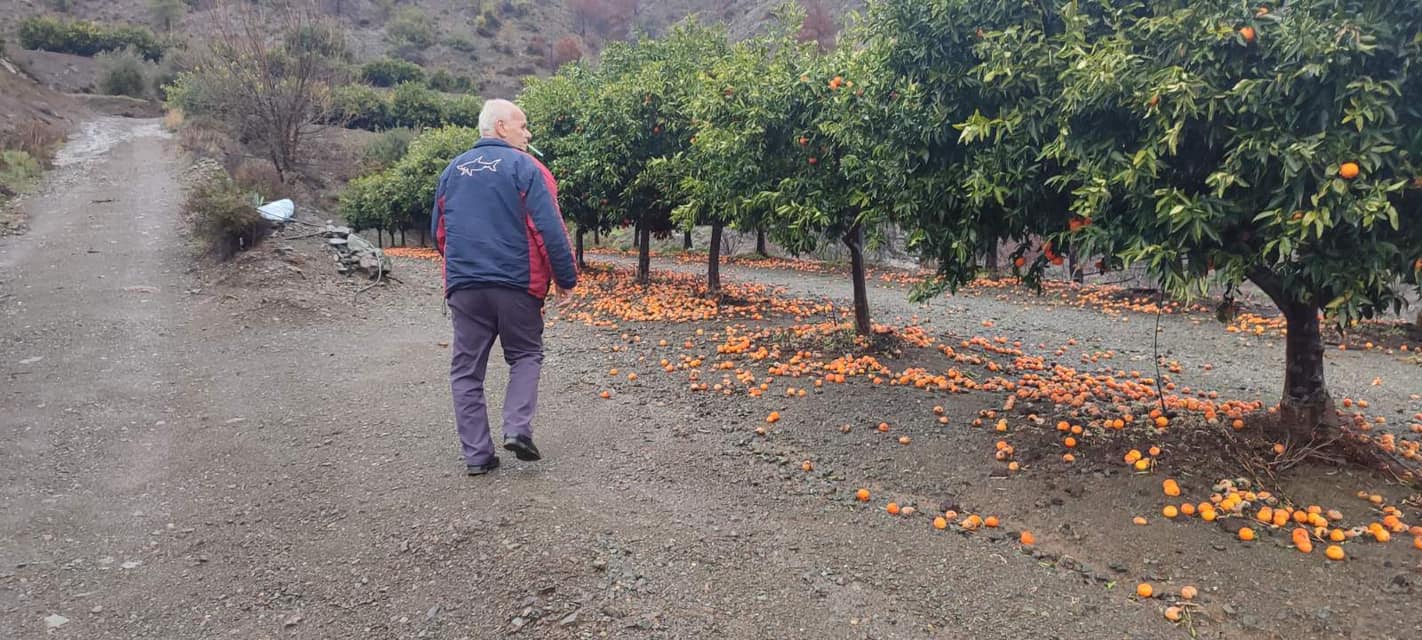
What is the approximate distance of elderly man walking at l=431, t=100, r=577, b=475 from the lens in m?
3.96

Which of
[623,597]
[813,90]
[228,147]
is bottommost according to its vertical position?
[623,597]

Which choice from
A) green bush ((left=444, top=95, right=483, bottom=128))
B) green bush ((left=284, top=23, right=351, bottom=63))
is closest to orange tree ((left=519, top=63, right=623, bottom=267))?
green bush ((left=284, top=23, right=351, bottom=63))

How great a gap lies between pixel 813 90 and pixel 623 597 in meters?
4.70

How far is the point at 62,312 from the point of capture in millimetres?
8344

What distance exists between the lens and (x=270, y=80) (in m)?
25.4

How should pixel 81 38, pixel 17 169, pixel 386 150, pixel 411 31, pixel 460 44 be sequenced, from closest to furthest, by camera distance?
pixel 17 169, pixel 386 150, pixel 81 38, pixel 411 31, pixel 460 44

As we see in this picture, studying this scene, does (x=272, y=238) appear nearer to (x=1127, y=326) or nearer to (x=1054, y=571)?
(x=1054, y=571)

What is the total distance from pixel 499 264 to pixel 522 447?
1.07 m

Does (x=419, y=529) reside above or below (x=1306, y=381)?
below

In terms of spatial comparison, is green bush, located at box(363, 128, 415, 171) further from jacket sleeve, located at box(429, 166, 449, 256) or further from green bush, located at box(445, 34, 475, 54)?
green bush, located at box(445, 34, 475, 54)

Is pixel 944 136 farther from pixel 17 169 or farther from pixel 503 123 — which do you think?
pixel 17 169

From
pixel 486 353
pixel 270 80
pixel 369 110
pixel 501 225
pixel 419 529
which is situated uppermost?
pixel 369 110

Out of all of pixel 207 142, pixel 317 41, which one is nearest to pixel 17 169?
pixel 207 142

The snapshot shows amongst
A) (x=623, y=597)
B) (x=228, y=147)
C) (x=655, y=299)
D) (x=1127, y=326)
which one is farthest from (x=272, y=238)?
(x=228, y=147)
